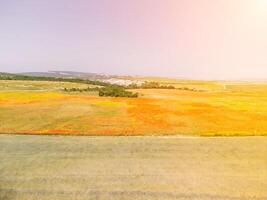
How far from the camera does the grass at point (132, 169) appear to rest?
33.7ft

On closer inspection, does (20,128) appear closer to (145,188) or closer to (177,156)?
(177,156)

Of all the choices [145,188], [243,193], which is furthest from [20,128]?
[243,193]

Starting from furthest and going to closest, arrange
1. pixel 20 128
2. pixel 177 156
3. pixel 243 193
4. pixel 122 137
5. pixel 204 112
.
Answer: pixel 204 112
pixel 20 128
pixel 122 137
pixel 177 156
pixel 243 193

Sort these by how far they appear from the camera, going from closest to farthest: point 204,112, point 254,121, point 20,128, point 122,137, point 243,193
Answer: point 243,193, point 122,137, point 20,128, point 254,121, point 204,112

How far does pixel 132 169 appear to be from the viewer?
12625mm

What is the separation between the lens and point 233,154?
15180 mm

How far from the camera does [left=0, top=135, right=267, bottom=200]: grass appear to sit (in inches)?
404

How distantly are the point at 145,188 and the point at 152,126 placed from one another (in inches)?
514

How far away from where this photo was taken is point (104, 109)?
33.6m

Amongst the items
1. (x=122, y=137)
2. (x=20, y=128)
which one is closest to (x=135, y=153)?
(x=122, y=137)

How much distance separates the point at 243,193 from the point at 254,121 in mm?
18482

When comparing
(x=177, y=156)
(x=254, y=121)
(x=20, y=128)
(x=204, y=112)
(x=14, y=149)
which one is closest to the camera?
(x=177, y=156)

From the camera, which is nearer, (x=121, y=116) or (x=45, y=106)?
(x=121, y=116)

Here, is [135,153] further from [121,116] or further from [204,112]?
[204,112]
